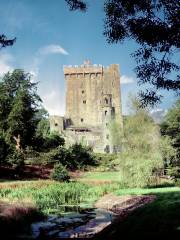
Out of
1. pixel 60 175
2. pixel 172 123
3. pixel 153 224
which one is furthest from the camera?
pixel 172 123

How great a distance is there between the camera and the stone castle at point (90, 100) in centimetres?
8912

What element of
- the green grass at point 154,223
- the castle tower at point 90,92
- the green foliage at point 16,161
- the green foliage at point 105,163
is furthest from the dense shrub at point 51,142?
the green grass at point 154,223

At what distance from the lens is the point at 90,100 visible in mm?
96250

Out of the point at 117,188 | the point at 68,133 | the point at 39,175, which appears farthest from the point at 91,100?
the point at 117,188

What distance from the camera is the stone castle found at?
8912cm

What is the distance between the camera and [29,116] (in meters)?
50.3

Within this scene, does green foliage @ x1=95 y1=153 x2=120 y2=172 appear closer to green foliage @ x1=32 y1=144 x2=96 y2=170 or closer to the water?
green foliage @ x1=32 y1=144 x2=96 y2=170

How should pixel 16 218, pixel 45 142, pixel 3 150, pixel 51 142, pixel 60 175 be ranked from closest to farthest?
pixel 16 218 < pixel 60 175 < pixel 3 150 < pixel 45 142 < pixel 51 142

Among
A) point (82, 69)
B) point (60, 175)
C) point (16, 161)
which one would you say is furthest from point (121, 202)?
point (82, 69)

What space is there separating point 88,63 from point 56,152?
5181 cm

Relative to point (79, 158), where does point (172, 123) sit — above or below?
above

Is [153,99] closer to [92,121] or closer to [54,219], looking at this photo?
[54,219]

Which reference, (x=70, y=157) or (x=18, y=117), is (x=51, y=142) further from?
(x=18, y=117)

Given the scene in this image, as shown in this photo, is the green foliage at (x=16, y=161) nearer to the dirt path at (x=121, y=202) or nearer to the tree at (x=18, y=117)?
the tree at (x=18, y=117)
